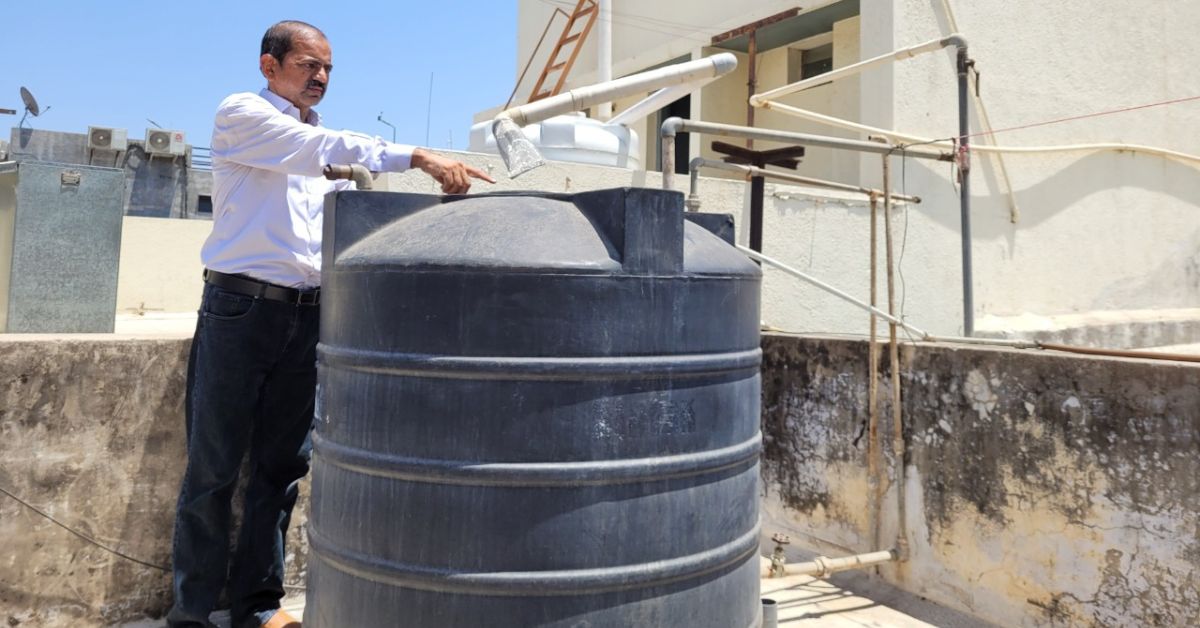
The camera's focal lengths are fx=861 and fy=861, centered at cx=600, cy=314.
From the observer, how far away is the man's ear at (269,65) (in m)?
2.45

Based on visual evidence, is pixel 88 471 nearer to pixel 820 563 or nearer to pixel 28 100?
pixel 820 563

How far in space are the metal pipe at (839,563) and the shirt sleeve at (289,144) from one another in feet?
6.94

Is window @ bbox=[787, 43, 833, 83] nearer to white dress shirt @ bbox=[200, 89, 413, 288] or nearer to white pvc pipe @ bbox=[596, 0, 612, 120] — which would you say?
white pvc pipe @ bbox=[596, 0, 612, 120]

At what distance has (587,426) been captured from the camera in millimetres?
1572

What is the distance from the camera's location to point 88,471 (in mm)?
2678

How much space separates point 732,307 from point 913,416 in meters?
2.11

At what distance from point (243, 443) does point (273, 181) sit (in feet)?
2.42

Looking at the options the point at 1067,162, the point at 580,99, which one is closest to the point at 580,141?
the point at 580,99

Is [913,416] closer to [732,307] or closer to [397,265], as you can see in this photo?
[732,307]

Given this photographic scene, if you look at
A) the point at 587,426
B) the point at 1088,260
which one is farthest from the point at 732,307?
the point at 1088,260

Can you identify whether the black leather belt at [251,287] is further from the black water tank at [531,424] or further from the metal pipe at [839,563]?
the metal pipe at [839,563]

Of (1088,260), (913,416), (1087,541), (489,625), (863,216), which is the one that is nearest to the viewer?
(489,625)

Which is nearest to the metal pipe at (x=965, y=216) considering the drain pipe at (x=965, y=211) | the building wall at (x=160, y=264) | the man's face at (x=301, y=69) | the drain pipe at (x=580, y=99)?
the drain pipe at (x=965, y=211)

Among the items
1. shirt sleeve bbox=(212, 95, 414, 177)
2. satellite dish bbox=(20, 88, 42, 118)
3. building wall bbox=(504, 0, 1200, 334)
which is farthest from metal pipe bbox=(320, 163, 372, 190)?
satellite dish bbox=(20, 88, 42, 118)
